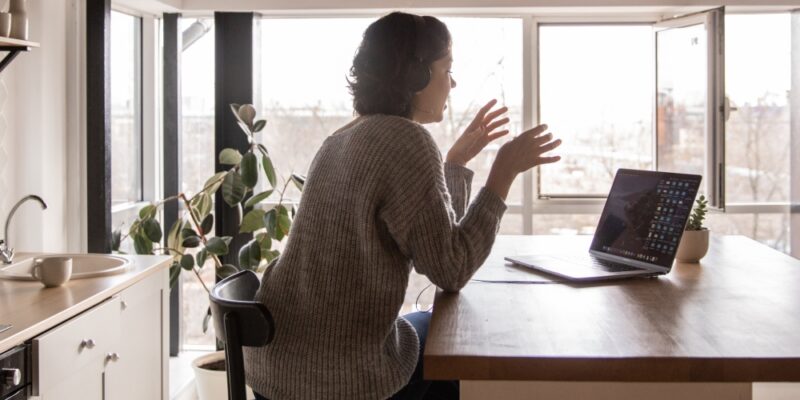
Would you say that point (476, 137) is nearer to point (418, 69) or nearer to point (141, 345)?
point (418, 69)

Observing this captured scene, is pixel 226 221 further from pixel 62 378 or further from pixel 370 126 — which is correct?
pixel 370 126

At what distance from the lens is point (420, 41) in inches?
68.9

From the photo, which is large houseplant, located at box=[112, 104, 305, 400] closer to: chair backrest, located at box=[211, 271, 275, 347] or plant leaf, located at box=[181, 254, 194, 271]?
plant leaf, located at box=[181, 254, 194, 271]

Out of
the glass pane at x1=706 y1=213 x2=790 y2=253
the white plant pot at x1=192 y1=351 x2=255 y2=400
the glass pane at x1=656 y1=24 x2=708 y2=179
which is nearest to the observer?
the white plant pot at x1=192 y1=351 x2=255 y2=400

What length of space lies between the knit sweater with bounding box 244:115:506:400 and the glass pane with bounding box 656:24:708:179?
2587 mm

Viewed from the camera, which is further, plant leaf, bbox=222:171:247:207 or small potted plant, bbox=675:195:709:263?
plant leaf, bbox=222:171:247:207

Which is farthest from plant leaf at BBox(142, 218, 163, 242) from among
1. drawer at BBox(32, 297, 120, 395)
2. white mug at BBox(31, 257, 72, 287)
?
white mug at BBox(31, 257, 72, 287)

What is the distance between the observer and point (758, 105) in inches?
155

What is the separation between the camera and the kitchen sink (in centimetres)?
245

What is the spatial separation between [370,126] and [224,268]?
87.1 inches

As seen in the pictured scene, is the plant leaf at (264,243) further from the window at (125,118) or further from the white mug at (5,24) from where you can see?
the white mug at (5,24)

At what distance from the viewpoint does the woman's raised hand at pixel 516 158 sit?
5.45ft

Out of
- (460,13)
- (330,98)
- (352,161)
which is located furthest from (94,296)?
(460,13)

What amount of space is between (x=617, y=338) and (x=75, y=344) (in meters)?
1.45
